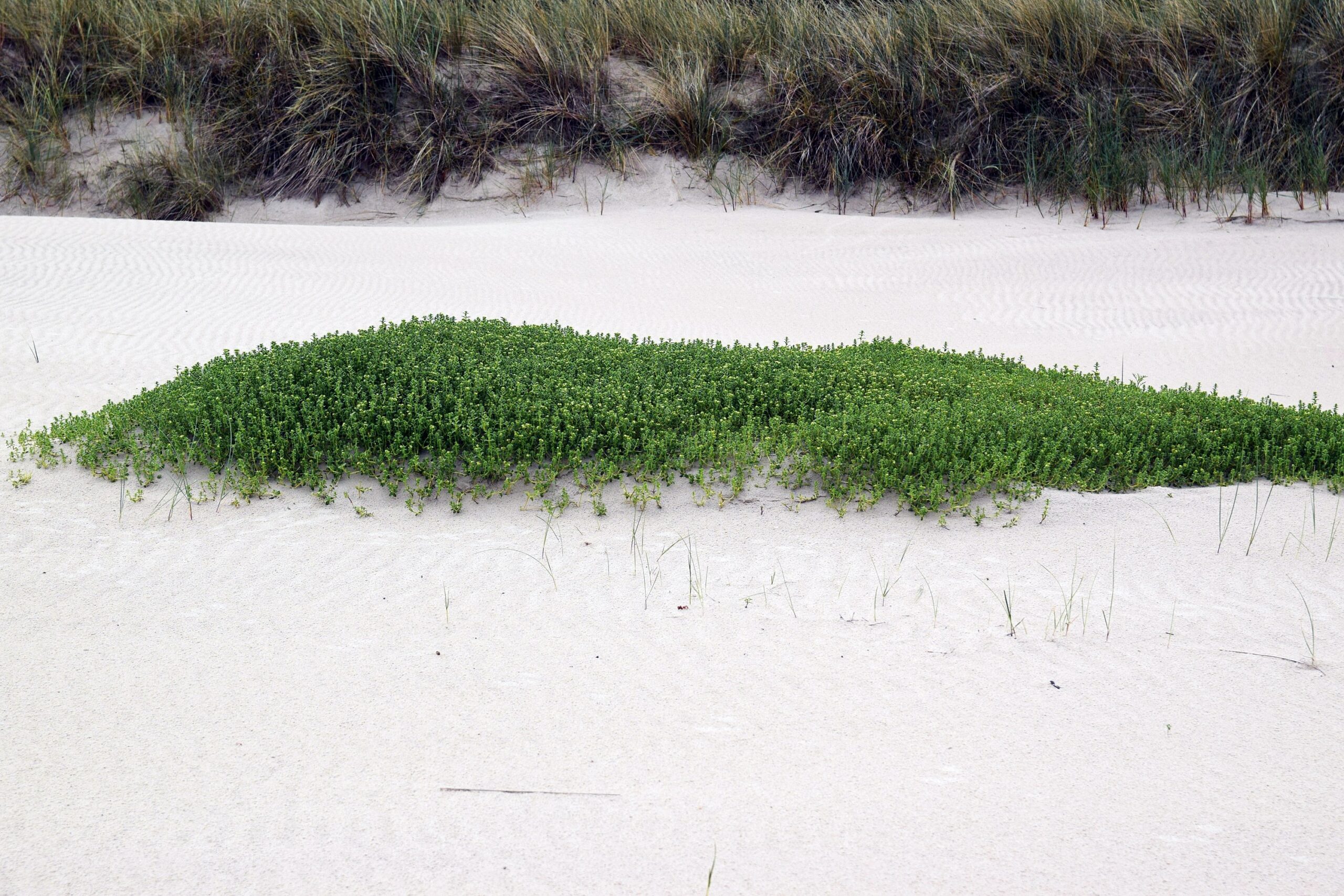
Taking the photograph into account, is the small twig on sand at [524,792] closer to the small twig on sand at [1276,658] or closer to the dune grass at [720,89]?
the small twig on sand at [1276,658]

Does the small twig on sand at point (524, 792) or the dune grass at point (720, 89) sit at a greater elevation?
the dune grass at point (720, 89)

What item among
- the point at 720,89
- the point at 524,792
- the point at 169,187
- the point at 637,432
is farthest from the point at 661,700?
the point at 169,187

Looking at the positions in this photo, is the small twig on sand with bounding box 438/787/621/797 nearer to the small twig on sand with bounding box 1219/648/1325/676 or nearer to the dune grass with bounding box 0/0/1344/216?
the small twig on sand with bounding box 1219/648/1325/676

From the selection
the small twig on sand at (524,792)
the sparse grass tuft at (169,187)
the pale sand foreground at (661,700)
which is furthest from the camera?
the sparse grass tuft at (169,187)

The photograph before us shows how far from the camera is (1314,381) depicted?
776cm

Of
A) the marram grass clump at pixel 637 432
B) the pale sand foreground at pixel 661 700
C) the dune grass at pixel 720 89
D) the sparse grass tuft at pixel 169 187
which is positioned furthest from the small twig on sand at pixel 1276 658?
the sparse grass tuft at pixel 169 187

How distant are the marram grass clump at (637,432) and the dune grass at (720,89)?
771 cm

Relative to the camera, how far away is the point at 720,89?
1412cm

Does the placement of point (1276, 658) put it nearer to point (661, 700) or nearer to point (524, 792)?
point (661, 700)

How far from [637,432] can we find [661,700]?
202cm

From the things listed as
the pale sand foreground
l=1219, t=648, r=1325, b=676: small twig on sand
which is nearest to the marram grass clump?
the pale sand foreground

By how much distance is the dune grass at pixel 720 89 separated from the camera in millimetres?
12484

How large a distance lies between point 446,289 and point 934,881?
8362 millimetres

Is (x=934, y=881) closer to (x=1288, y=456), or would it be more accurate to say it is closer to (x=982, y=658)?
(x=982, y=658)
